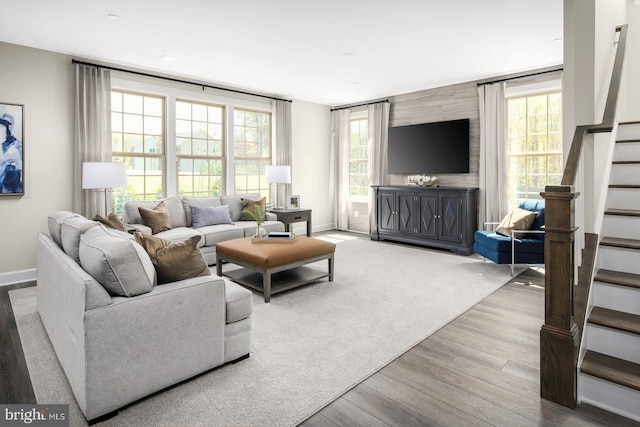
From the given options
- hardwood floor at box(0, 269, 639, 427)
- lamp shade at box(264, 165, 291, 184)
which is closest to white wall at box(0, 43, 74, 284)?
hardwood floor at box(0, 269, 639, 427)

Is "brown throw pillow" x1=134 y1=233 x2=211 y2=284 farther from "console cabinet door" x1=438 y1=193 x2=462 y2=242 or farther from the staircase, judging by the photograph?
"console cabinet door" x1=438 y1=193 x2=462 y2=242

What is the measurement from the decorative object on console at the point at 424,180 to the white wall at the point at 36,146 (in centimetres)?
521

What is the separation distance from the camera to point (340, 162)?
796 cm

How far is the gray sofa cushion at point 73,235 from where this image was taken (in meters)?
2.34

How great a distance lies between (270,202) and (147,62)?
10.2ft

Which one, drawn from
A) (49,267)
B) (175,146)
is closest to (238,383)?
(49,267)

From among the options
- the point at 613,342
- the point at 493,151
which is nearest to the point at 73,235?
the point at 613,342

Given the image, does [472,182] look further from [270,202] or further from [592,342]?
[592,342]

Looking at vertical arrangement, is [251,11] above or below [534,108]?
above

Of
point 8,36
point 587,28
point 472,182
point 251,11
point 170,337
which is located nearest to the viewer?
point 170,337

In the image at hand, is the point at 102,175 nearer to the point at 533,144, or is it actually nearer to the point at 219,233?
the point at 219,233

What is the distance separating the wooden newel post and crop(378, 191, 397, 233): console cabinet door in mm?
4631

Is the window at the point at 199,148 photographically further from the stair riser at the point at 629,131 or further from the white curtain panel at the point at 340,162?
the stair riser at the point at 629,131

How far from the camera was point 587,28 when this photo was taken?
2.46 m
